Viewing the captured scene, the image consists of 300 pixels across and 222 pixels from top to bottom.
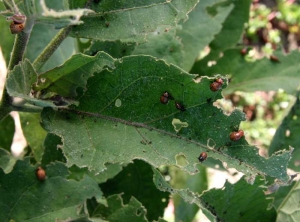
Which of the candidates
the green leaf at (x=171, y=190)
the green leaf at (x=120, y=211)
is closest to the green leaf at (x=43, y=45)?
the green leaf at (x=120, y=211)

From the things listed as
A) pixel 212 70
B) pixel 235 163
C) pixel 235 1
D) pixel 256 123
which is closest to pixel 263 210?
pixel 235 163

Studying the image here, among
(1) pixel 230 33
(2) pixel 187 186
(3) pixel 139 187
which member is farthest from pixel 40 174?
(1) pixel 230 33

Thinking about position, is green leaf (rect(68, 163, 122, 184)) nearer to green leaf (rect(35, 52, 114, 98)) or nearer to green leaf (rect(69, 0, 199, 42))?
green leaf (rect(35, 52, 114, 98))

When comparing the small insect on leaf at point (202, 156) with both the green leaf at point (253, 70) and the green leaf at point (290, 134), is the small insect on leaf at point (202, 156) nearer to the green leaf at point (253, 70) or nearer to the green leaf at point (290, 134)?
the green leaf at point (290, 134)

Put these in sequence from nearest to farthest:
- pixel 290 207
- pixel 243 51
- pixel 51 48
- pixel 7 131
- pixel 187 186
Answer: pixel 51 48
pixel 290 207
pixel 7 131
pixel 187 186
pixel 243 51

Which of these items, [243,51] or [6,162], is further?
[243,51]

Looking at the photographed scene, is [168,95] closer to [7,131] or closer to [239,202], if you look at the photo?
[239,202]
